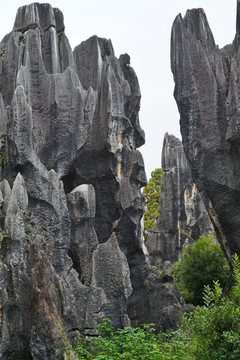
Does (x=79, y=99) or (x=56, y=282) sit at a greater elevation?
(x=79, y=99)

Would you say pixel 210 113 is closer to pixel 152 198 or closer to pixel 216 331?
Result: pixel 216 331

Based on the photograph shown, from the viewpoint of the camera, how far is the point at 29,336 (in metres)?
10.8

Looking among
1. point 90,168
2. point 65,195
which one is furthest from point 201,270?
point 65,195

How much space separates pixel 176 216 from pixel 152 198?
841 centimetres

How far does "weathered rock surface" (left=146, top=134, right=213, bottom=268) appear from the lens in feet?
111

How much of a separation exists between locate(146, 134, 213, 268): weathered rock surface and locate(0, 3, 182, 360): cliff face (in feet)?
34.0

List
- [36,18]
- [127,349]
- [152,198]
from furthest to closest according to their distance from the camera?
[152,198] < [36,18] < [127,349]

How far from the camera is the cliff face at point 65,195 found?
11148mm

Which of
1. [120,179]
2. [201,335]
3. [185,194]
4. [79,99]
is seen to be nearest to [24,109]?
[79,99]

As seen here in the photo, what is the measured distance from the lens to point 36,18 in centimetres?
2147

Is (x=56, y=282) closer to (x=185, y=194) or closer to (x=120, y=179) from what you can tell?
(x=120, y=179)

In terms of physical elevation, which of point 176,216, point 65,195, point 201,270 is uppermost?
point 176,216

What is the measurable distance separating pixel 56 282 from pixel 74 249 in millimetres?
5555

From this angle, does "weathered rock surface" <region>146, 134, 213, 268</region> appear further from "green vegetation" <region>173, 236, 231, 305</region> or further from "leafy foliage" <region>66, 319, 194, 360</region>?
"leafy foliage" <region>66, 319, 194, 360</region>
